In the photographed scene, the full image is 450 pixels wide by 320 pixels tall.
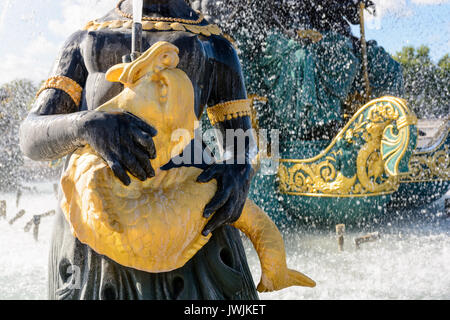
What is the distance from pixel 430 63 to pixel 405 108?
53.1 ft

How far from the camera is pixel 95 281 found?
108 centimetres

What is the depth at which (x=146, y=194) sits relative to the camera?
39.8 inches

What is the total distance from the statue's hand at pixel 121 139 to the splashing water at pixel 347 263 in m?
2.26

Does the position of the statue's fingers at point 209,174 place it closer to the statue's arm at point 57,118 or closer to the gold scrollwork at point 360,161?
the statue's arm at point 57,118

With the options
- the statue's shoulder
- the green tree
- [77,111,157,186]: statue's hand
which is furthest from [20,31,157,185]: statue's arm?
the green tree

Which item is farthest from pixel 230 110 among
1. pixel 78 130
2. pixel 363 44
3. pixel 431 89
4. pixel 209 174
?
pixel 431 89

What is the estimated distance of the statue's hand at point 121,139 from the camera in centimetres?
93

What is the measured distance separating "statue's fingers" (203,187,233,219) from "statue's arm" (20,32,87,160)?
352mm

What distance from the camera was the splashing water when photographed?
3367 mm

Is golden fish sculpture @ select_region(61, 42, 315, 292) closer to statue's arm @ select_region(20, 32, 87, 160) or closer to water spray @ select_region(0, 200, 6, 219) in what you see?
statue's arm @ select_region(20, 32, 87, 160)

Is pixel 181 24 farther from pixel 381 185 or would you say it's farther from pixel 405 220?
pixel 405 220

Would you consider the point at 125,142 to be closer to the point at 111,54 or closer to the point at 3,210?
the point at 111,54

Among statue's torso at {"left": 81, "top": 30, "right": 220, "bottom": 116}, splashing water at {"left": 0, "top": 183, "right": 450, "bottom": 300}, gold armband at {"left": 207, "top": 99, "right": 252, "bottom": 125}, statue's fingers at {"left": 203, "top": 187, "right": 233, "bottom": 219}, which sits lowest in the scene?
splashing water at {"left": 0, "top": 183, "right": 450, "bottom": 300}
